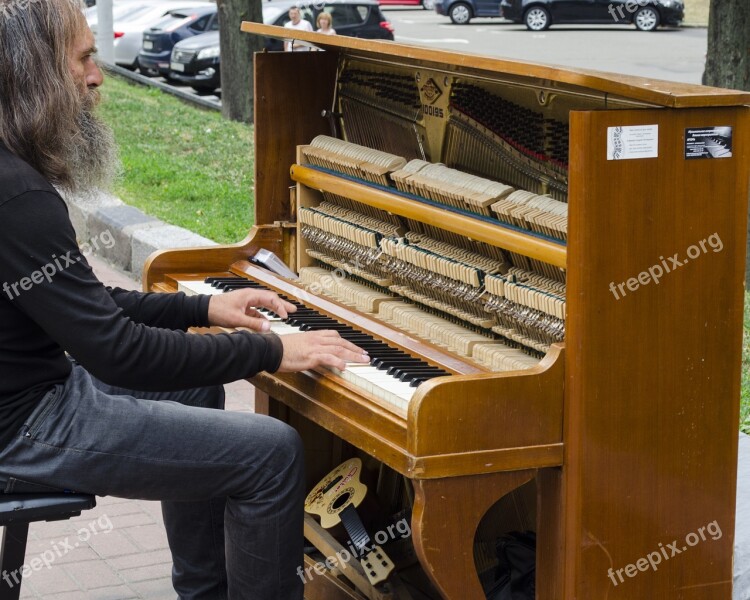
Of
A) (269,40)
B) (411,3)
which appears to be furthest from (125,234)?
(411,3)

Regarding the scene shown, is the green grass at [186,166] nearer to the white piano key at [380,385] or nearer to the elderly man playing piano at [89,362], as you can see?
the white piano key at [380,385]

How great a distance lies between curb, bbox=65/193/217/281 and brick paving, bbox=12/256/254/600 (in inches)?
97.7

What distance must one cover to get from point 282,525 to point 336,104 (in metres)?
1.66

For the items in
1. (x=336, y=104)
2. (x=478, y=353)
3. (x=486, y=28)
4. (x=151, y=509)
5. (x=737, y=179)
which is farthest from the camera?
(x=486, y=28)

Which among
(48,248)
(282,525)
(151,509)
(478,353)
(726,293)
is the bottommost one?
(151,509)

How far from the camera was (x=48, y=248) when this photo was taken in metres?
2.41

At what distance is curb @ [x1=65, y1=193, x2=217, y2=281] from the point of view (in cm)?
666

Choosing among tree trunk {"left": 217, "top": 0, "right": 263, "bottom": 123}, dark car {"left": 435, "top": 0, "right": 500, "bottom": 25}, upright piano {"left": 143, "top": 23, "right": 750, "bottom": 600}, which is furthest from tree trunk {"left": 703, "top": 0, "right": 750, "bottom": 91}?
dark car {"left": 435, "top": 0, "right": 500, "bottom": 25}

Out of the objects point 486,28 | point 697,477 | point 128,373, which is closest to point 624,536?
point 697,477

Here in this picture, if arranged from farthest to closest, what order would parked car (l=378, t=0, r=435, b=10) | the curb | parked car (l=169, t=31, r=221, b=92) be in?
1. parked car (l=378, t=0, r=435, b=10)
2. parked car (l=169, t=31, r=221, b=92)
3. the curb

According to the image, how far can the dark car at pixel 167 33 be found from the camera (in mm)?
18578

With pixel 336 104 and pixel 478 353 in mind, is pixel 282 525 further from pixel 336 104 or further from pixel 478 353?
pixel 336 104

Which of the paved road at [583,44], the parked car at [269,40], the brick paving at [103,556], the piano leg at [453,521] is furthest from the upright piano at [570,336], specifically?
the paved road at [583,44]

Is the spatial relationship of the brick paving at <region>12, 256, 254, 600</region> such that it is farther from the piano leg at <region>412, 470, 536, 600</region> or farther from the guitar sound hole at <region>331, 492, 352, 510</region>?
the piano leg at <region>412, 470, 536, 600</region>
